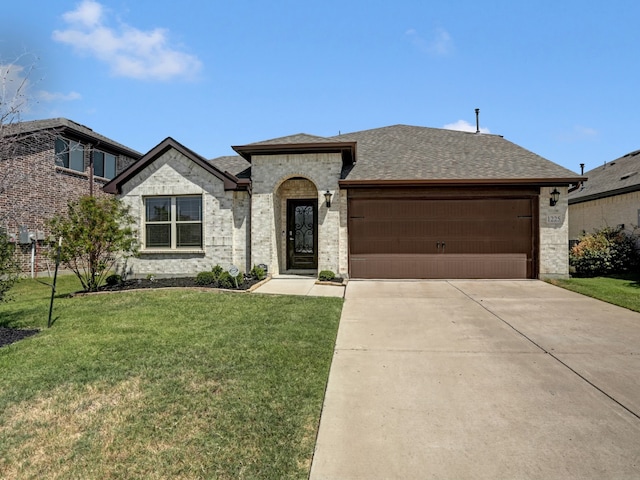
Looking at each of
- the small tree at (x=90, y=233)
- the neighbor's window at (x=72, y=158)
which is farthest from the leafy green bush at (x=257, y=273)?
the neighbor's window at (x=72, y=158)

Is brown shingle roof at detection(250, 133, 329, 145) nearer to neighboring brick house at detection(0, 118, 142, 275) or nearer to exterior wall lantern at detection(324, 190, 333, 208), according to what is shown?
exterior wall lantern at detection(324, 190, 333, 208)

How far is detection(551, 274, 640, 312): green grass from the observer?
322 inches

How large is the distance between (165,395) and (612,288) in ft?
36.6

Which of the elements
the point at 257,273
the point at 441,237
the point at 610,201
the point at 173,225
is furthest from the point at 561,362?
the point at 610,201

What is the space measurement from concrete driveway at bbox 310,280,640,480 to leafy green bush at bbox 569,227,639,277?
234 inches

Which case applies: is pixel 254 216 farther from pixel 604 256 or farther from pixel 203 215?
pixel 604 256

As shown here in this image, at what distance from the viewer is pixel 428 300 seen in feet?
27.8

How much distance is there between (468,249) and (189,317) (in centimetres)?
886

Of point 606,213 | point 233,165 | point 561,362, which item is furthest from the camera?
point 606,213

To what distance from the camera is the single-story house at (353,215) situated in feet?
37.7

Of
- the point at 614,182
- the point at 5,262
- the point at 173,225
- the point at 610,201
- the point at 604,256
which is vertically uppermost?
the point at 614,182

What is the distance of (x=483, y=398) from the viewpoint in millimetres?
3645

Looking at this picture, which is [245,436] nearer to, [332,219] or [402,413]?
[402,413]

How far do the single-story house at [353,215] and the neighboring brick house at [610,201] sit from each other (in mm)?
2498
